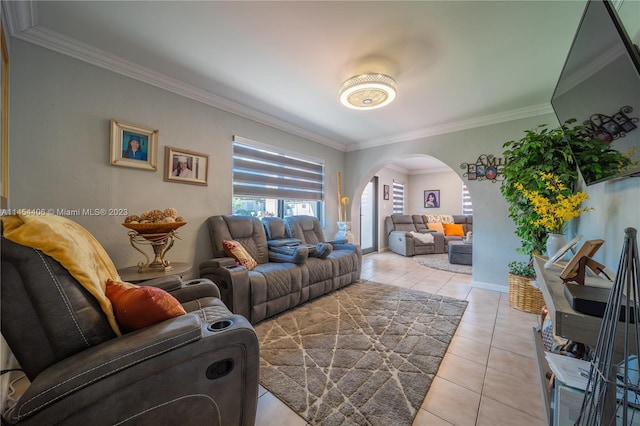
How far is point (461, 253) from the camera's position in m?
4.78

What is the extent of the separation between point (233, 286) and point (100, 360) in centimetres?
133

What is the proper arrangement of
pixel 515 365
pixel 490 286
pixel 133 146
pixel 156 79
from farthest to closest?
pixel 490 286 < pixel 156 79 < pixel 133 146 < pixel 515 365

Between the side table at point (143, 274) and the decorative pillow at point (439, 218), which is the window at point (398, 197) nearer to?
the decorative pillow at point (439, 218)

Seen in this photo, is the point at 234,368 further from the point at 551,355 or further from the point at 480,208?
the point at 480,208

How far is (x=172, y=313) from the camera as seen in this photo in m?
1.00

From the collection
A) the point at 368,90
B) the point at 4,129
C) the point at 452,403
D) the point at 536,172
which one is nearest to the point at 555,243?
the point at 536,172

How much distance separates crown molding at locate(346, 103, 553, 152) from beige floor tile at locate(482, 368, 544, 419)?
10.3 feet

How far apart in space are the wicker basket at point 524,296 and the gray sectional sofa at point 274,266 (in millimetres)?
1847

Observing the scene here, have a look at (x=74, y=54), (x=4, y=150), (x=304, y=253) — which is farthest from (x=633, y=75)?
(x=74, y=54)

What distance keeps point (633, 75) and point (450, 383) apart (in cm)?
177

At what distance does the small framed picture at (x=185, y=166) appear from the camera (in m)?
2.40

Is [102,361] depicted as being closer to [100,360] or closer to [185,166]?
[100,360]

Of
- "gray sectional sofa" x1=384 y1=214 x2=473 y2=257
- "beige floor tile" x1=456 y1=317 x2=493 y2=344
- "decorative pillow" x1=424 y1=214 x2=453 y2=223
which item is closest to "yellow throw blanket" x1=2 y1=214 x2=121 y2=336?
"beige floor tile" x1=456 y1=317 x2=493 y2=344

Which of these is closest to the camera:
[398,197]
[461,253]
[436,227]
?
[461,253]
